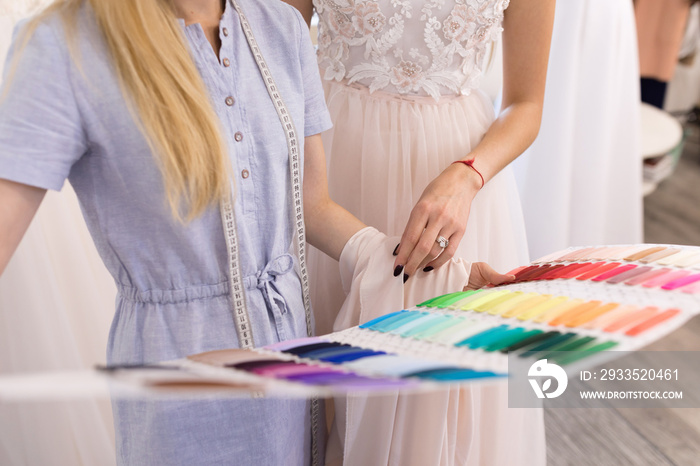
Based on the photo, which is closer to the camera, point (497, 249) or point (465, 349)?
point (465, 349)

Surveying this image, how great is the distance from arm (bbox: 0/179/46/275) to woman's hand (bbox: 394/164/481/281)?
44 centimetres

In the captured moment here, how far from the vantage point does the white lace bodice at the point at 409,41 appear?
1010 millimetres

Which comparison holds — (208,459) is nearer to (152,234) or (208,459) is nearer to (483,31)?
(152,234)

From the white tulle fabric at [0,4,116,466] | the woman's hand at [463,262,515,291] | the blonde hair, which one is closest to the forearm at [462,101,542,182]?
the woman's hand at [463,262,515,291]

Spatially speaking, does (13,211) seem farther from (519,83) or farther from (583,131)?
(583,131)

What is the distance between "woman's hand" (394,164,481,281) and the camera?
823 millimetres

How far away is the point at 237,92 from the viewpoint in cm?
72

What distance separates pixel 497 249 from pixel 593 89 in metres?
1.27

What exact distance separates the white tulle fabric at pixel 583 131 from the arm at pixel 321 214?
1397 millimetres

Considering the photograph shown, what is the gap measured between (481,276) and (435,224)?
95 mm

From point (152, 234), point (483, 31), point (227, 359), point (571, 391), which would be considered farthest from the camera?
point (571, 391)

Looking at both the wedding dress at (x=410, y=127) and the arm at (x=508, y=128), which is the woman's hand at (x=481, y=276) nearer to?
the arm at (x=508, y=128)

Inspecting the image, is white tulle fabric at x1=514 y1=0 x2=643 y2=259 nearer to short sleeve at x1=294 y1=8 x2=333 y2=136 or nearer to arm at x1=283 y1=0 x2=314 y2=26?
arm at x1=283 y1=0 x2=314 y2=26

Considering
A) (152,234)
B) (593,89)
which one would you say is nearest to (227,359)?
(152,234)
